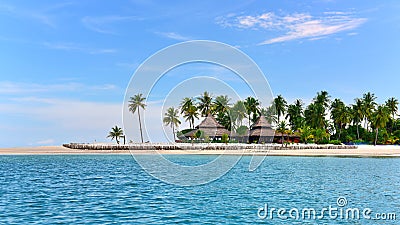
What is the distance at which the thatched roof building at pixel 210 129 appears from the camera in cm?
9182

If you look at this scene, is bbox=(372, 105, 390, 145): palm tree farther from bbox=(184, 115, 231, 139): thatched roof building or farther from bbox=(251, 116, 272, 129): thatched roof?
bbox=(184, 115, 231, 139): thatched roof building

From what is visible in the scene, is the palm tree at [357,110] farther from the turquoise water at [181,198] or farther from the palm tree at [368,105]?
the turquoise water at [181,198]

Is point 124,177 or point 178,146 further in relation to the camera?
point 178,146

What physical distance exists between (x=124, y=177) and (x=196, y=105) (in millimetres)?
68337

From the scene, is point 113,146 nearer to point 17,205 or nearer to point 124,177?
point 124,177

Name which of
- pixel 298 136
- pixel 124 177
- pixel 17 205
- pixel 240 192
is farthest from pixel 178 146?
pixel 17 205

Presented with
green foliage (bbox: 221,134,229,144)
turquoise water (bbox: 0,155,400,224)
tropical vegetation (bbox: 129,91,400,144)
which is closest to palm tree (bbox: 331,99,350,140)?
tropical vegetation (bbox: 129,91,400,144)

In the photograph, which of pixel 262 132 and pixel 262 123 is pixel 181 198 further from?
pixel 262 123

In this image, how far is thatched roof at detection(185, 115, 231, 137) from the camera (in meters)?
91.9

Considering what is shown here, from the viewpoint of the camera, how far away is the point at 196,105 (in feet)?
341

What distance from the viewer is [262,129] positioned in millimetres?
91875

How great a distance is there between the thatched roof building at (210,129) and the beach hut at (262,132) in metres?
5.55

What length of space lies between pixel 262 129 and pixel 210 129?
1156cm

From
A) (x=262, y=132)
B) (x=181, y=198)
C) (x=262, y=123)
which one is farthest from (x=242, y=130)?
(x=181, y=198)
